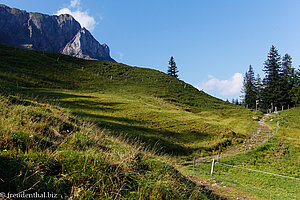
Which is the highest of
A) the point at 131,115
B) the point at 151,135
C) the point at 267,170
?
the point at 131,115

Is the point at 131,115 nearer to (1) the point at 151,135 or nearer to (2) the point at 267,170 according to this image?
(1) the point at 151,135

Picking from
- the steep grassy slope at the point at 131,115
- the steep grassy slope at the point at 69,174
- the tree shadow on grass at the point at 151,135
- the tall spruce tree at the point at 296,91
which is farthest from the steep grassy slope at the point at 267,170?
the tall spruce tree at the point at 296,91

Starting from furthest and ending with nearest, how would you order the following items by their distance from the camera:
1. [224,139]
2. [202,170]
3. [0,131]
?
[224,139], [202,170], [0,131]

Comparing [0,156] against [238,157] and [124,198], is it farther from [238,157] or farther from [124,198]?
[238,157]

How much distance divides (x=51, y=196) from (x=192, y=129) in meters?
26.4

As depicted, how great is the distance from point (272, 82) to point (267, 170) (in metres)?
67.2

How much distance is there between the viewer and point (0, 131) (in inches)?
186

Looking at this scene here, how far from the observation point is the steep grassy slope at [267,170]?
12.9m

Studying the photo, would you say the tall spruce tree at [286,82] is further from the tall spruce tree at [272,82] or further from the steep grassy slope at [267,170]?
the steep grassy slope at [267,170]

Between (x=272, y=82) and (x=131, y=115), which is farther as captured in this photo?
(x=272, y=82)

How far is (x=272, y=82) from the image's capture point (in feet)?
234

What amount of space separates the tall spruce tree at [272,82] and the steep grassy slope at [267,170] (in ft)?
158

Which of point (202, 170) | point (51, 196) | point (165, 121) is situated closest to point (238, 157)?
point (202, 170)

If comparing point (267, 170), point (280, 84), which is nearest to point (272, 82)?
point (280, 84)
